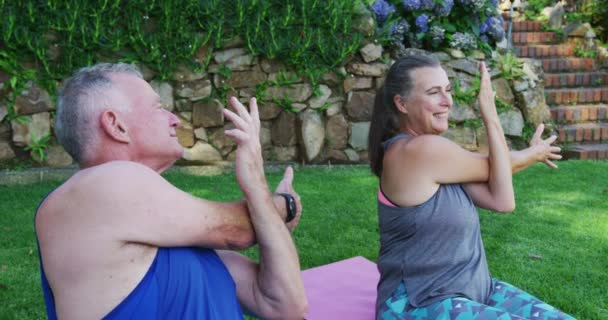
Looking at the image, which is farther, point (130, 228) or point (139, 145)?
point (139, 145)

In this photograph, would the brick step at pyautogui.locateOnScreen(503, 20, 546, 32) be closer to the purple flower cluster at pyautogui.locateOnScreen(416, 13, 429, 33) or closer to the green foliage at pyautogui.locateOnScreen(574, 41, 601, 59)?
the green foliage at pyautogui.locateOnScreen(574, 41, 601, 59)

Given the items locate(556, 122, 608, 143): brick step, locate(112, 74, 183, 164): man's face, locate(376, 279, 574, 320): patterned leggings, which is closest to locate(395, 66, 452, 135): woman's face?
locate(376, 279, 574, 320): patterned leggings

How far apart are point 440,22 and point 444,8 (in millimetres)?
196

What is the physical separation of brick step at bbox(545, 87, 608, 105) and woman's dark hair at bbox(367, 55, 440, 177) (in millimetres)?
5704

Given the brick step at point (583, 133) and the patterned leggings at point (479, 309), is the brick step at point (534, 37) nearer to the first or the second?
the brick step at point (583, 133)

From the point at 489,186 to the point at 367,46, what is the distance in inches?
166

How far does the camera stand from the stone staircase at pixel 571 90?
7.00m

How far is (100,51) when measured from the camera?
567 cm

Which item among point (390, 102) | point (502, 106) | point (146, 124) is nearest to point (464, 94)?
point (502, 106)

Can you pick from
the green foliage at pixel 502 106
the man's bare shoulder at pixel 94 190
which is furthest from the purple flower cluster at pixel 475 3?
the man's bare shoulder at pixel 94 190

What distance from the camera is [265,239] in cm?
161

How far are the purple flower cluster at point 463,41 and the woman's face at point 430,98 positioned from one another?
14.7 ft

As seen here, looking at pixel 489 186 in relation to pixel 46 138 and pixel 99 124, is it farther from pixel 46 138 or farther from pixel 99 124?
pixel 46 138

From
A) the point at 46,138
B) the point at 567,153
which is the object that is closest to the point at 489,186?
the point at 46,138
